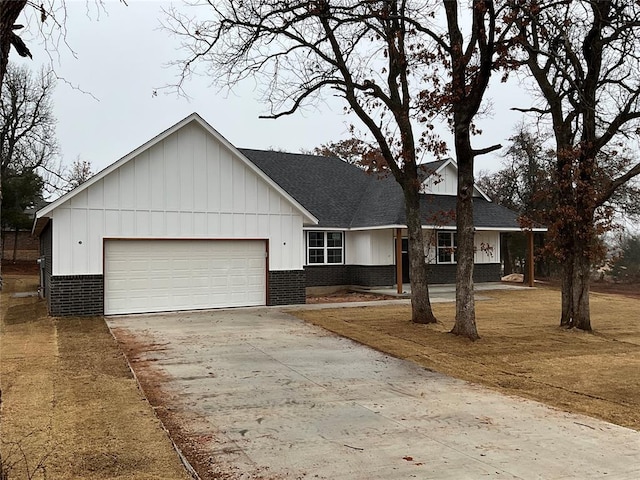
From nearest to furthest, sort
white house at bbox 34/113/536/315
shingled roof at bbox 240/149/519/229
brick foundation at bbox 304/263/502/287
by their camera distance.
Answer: white house at bbox 34/113/536/315 → brick foundation at bbox 304/263/502/287 → shingled roof at bbox 240/149/519/229

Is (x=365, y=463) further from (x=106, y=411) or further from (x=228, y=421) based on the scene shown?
(x=106, y=411)

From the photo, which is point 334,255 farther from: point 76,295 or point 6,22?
point 6,22

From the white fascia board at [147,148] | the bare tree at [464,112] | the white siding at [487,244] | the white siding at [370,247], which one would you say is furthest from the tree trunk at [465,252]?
the white siding at [487,244]

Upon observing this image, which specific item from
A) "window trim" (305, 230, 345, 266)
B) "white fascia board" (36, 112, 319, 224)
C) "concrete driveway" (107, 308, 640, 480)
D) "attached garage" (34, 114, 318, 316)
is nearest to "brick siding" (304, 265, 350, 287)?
"window trim" (305, 230, 345, 266)

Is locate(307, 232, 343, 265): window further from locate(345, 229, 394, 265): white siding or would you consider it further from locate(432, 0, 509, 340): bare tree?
locate(432, 0, 509, 340): bare tree

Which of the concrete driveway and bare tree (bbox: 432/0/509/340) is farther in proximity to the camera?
bare tree (bbox: 432/0/509/340)

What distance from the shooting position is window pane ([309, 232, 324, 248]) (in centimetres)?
2398

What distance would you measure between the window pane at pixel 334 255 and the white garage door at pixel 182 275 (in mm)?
6780

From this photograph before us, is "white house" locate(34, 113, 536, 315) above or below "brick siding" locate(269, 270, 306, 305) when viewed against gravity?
above

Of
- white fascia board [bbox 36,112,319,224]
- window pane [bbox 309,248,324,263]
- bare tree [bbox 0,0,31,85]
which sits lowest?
window pane [bbox 309,248,324,263]

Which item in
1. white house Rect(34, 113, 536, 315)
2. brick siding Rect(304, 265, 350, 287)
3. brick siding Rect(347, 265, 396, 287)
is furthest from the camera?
brick siding Rect(347, 265, 396, 287)

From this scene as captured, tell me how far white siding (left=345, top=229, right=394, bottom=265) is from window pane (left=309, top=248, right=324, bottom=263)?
4.48 feet

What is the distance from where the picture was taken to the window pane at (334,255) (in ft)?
80.6

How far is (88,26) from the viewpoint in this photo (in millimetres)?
4855
